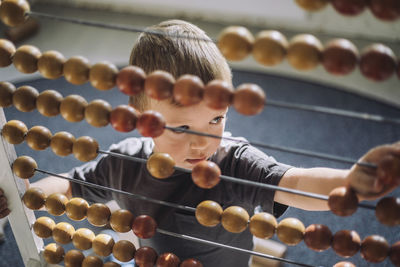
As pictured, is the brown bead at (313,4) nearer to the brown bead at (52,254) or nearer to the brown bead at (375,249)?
the brown bead at (375,249)

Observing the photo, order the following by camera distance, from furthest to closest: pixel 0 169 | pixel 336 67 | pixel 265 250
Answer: pixel 265 250
pixel 0 169
pixel 336 67

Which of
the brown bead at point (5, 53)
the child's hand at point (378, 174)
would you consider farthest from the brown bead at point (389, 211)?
the brown bead at point (5, 53)

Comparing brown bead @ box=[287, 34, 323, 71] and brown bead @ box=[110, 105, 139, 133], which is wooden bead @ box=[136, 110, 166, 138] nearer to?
brown bead @ box=[110, 105, 139, 133]

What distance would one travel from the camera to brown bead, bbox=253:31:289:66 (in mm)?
471

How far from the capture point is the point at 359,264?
1.28 meters

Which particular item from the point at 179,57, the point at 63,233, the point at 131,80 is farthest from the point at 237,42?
the point at 63,233

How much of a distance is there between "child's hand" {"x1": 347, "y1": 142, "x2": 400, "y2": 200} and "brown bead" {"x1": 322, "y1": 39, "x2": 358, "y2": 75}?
117mm

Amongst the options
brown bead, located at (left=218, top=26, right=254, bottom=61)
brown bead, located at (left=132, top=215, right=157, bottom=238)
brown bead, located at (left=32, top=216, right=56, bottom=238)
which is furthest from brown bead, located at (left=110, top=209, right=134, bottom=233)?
brown bead, located at (left=218, top=26, right=254, bottom=61)

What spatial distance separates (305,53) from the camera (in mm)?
463

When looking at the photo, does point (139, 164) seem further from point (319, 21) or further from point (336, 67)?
point (319, 21)

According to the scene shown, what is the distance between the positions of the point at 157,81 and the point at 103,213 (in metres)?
0.30

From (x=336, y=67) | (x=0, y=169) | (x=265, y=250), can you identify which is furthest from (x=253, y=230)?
(x=265, y=250)

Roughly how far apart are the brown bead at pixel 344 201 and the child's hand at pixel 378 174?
0.01m

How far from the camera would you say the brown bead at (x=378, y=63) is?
0.45 metres
